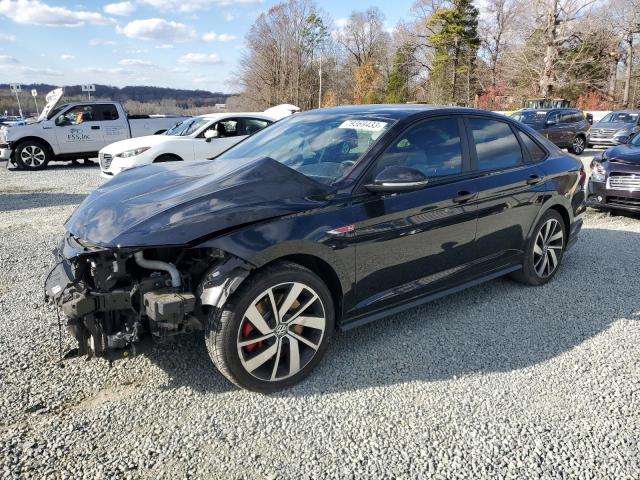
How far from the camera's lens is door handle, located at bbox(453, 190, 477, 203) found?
3573 mm

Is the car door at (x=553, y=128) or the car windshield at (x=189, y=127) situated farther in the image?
the car door at (x=553, y=128)

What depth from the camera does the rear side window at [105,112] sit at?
14.2m

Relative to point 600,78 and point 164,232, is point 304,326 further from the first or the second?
point 600,78

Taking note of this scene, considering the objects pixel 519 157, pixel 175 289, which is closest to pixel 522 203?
pixel 519 157

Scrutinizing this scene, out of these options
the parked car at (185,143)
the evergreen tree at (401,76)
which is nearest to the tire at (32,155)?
the parked car at (185,143)

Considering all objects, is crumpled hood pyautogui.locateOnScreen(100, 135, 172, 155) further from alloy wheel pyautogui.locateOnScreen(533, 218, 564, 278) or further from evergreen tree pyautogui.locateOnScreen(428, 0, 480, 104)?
evergreen tree pyautogui.locateOnScreen(428, 0, 480, 104)

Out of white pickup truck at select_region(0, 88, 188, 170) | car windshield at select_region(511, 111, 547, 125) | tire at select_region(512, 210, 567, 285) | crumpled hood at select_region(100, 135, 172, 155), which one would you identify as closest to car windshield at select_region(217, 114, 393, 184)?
tire at select_region(512, 210, 567, 285)

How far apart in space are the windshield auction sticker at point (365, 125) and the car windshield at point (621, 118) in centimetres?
1993

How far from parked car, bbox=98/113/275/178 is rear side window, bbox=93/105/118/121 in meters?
4.16

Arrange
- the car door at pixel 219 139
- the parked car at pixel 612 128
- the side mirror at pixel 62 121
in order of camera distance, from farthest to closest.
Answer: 1. the parked car at pixel 612 128
2. the side mirror at pixel 62 121
3. the car door at pixel 219 139

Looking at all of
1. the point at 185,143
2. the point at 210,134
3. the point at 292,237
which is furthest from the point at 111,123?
the point at 292,237

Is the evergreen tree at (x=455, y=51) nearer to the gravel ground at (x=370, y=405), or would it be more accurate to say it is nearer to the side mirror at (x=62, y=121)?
the side mirror at (x=62, y=121)

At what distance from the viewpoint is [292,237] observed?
2732 millimetres

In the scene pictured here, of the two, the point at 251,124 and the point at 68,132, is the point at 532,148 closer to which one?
the point at 251,124
